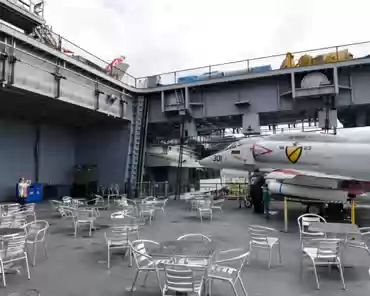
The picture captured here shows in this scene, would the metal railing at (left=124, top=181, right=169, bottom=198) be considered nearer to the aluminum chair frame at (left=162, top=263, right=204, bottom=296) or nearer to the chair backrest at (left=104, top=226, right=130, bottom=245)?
the chair backrest at (left=104, top=226, right=130, bottom=245)

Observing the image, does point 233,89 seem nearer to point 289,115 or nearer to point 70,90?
Answer: point 289,115

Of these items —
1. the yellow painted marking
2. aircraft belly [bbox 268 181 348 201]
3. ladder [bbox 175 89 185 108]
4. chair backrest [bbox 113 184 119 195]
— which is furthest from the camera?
chair backrest [bbox 113 184 119 195]

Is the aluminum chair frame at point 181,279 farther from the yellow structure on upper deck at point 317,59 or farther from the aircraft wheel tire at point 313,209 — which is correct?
the yellow structure on upper deck at point 317,59

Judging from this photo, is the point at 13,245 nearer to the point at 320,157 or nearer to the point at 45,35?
the point at 320,157

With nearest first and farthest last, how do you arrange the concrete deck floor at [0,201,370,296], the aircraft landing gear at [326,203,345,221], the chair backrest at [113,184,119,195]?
the concrete deck floor at [0,201,370,296] < the aircraft landing gear at [326,203,345,221] < the chair backrest at [113,184,119,195]

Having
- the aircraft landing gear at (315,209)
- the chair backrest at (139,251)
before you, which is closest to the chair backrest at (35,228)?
the chair backrest at (139,251)

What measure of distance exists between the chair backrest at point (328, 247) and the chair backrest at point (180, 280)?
8.48 feet

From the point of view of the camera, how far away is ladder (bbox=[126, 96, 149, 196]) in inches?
824

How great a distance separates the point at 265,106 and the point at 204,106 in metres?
4.03

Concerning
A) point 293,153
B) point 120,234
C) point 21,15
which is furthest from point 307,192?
point 21,15

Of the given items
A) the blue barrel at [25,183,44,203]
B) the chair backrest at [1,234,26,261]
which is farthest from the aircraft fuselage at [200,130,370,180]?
the blue barrel at [25,183,44,203]

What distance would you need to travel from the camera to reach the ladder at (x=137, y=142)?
2094 centimetres

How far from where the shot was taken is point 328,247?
507 cm

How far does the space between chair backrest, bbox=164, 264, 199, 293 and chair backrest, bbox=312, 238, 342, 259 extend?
2585 millimetres
